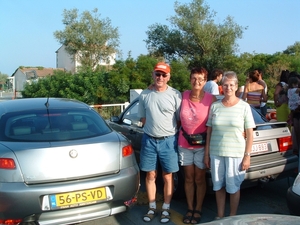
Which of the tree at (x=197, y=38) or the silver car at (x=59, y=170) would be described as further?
the tree at (x=197, y=38)

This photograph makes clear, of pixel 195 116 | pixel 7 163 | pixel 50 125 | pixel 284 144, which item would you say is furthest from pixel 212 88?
pixel 7 163

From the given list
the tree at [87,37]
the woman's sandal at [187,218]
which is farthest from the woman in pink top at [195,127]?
the tree at [87,37]

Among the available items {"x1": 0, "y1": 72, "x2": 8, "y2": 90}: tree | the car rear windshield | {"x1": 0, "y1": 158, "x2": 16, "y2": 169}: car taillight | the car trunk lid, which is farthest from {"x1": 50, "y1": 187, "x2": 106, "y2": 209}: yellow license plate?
{"x1": 0, "y1": 72, "x2": 8, "y2": 90}: tree

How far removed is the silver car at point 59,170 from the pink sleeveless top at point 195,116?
698 mm

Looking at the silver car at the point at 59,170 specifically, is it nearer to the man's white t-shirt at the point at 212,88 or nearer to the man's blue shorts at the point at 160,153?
the man's blue shorts at the point at 160,153

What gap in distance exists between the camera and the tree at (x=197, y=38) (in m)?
30.4

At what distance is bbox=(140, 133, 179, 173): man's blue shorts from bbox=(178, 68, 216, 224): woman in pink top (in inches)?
3.2

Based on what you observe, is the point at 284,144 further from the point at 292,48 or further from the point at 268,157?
the point at 292,48

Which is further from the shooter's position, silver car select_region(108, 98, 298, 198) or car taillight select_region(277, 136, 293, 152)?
car taillight select_region(277, 136, 293, 152)

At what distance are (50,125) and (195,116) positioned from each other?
63.0 inches

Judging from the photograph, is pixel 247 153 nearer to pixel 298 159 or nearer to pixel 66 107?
pixel 298 159

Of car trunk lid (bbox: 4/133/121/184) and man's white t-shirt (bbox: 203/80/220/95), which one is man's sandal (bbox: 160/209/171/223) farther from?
man's white t-shirt (bbox: 203/80/220/95)

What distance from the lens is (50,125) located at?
3885mm

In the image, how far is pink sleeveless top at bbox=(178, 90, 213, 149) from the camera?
3900 mm
